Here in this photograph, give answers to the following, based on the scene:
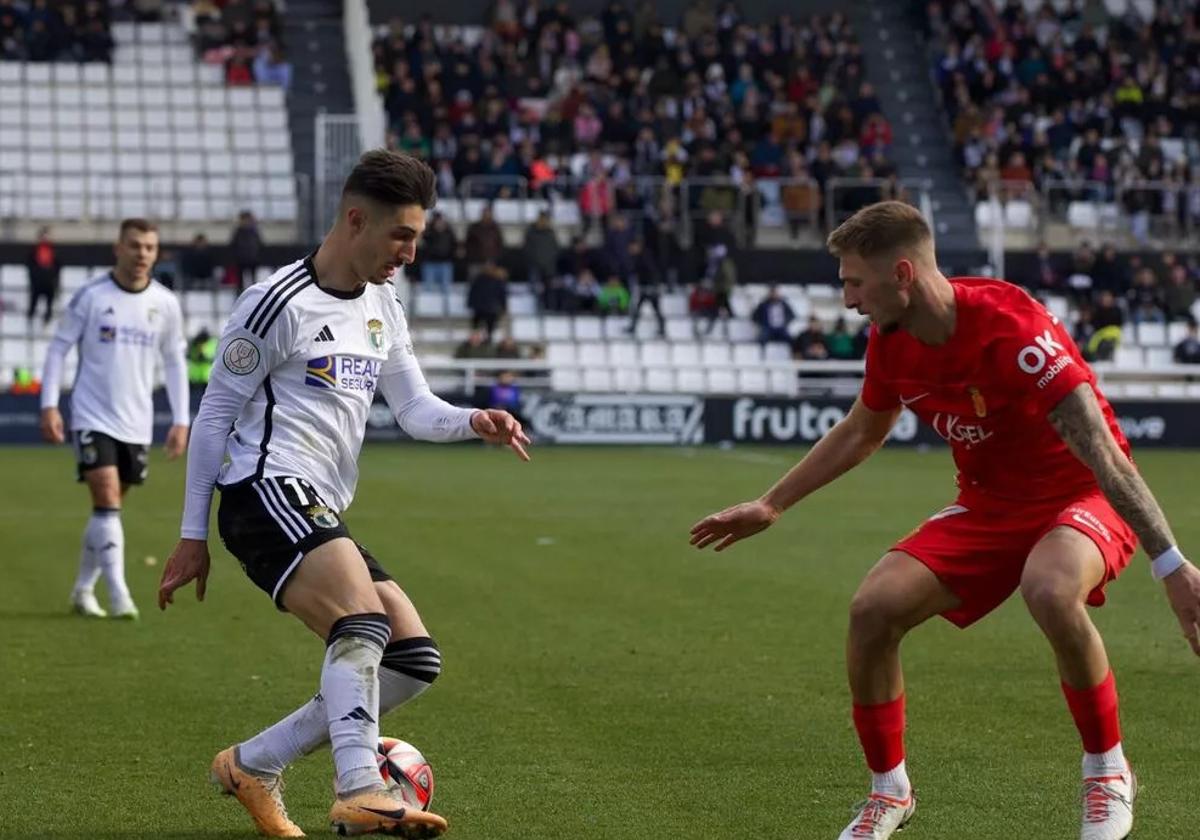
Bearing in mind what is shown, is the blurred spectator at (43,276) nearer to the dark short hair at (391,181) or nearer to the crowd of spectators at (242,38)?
the crowd of spectators at (242,38)

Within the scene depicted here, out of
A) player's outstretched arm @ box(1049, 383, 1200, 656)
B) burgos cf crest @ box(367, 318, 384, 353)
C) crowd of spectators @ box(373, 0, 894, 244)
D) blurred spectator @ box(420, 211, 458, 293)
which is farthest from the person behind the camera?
crowd of spectators @ box(373, 0, 894, 244)

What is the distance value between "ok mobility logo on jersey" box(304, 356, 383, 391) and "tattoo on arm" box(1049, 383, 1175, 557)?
2086mm

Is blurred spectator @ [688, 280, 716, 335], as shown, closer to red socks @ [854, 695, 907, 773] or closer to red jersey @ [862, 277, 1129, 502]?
red jersey @ [862, 277, 1129, 502]

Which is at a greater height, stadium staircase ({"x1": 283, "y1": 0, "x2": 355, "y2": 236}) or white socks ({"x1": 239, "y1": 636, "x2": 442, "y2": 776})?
stadium staircase ({"x1": 283, "y1": 0, "x2": 355, "y2": 236})

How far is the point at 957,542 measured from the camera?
6.33 meters

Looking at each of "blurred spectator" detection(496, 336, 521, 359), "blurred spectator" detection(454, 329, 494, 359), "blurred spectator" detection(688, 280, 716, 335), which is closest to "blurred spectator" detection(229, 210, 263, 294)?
"blurred spectator" detection(454, 329, 494, 359)

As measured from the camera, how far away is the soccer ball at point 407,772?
646cm

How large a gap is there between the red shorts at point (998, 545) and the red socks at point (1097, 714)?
27cm

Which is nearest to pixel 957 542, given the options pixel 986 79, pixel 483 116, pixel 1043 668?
pixel 1043 668

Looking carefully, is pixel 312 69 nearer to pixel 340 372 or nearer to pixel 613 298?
pixel 613 298

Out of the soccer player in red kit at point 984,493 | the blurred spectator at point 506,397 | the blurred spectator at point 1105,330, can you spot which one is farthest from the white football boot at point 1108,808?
the blurred spectator at point 1105,330

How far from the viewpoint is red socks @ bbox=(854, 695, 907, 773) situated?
6.32 meters

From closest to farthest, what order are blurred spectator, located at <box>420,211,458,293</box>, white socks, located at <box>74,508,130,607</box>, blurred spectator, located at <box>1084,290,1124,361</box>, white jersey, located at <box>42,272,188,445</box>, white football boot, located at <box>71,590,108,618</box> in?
white socks, located at <box>74,508,130,607</box>
white jersey, located at <box>42,272,188,445</box>
white football boot, located at <box>71,590,108,618</box>
blurred spectator, located at <box>1084,290,1124,361</box>
blurred spectator, located at <box>420,211,458,293</box>

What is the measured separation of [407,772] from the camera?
652 cm
